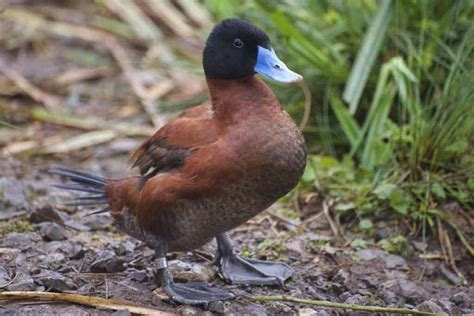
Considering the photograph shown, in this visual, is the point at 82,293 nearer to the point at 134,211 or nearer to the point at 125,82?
the point at 134,211

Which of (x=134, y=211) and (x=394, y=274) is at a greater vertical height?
(x=134, y=211)

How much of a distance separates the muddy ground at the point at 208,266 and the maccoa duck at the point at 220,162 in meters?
0.13

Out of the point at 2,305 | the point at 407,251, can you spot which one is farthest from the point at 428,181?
the point at 2,305

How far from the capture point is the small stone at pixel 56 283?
320 cm

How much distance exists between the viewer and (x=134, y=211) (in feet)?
11.1

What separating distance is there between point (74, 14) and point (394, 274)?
13.8ft

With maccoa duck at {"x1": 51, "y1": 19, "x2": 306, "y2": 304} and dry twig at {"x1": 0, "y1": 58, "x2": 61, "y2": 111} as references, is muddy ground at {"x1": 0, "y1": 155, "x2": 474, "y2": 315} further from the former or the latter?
dry twig at {"x1": 0, "y1": 58, "x2": 61, "y2": 111}

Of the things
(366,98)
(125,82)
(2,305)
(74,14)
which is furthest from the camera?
(74,14)

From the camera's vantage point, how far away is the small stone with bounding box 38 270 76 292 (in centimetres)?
320

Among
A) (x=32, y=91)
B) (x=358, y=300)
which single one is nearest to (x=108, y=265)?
(x=358, y=300)

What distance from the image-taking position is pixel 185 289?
3248 mm

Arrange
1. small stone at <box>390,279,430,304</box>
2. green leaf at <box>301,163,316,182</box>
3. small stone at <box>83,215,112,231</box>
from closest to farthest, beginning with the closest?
small stone at <box>390,279,430,304</box> → small stone at <box>83,215,112,231</box> → green leaf at <box>301,163,316,182</box>

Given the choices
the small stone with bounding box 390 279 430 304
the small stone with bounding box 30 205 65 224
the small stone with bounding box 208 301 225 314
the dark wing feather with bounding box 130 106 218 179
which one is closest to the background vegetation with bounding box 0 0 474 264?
the small stone with bounding box 390 279 430 304

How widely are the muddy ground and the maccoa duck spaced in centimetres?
13
